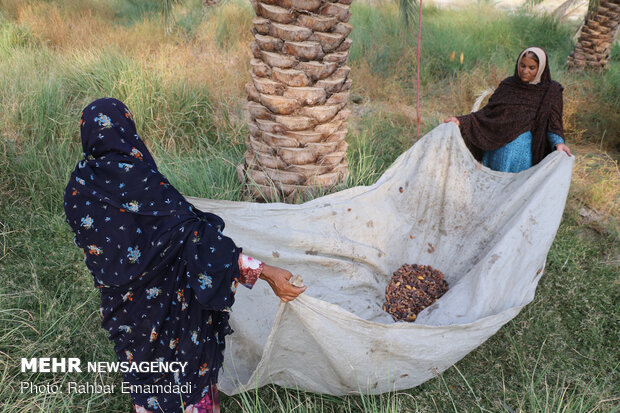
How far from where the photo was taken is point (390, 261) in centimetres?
309

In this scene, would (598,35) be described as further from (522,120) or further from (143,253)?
(143,253)

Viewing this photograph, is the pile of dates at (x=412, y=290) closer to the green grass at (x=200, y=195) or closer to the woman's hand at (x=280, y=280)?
the green grass at (x=200, y=195)

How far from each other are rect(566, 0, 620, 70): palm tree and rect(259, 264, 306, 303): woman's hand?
7.05m

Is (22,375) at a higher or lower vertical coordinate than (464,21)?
lower

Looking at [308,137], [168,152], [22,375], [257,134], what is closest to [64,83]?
[168,152]

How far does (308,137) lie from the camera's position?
10.2ft

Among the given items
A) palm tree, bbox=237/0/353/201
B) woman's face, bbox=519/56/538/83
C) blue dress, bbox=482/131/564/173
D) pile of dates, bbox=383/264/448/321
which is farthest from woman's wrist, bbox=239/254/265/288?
woman's face, bbox=519/56/538/83

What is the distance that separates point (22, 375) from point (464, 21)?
921 cm

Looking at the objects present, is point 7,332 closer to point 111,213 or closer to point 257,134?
point 111,213

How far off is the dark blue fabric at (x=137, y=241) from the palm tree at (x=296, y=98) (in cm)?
151

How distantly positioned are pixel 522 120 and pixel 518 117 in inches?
1.3

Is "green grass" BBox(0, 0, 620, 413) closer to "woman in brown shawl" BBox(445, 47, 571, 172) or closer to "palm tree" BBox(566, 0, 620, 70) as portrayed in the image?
"palm tree" BBox(566, 0, 620, 70)

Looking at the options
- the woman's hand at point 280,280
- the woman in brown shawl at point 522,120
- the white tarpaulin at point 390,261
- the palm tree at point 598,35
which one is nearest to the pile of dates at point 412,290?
the white tarpaulin at point 390,261

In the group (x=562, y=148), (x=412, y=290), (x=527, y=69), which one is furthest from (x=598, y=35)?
(x=412, y=290)
